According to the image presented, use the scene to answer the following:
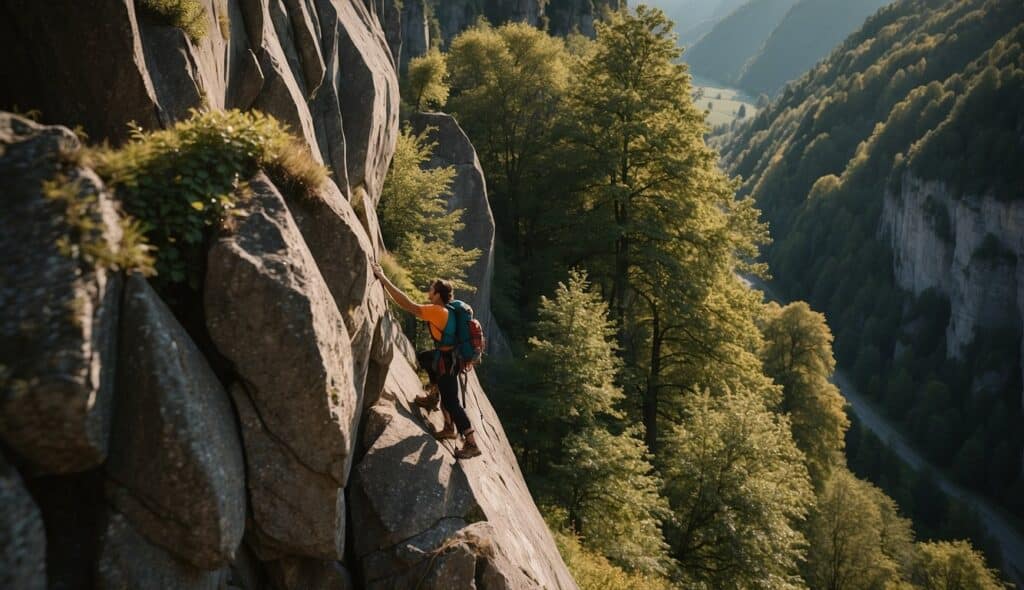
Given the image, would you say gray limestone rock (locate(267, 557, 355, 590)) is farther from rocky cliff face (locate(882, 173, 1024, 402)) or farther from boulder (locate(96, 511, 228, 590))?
rocky cliff face (locate(882, 173, 1024, 402))

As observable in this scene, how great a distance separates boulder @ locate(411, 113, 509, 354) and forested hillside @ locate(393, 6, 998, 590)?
1.83 m

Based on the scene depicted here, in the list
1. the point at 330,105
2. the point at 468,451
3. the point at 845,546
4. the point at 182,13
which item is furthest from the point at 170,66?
the point at 845,546

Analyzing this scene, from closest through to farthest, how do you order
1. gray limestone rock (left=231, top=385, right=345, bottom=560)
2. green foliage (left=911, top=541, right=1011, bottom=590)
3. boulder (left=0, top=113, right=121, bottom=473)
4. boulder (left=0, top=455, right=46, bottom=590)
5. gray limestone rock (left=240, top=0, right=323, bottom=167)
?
1. boulder (left=0, top=455, right=46, bottom=590)
2. boulder (left=0, top=113, right=121, bottom=473)
3. gray limestone rock (left=231, top=385, right=345, bottom=560)
4. gray limestone rock (left=240, top=0, right=323, bottom=167)
5. green foliage (left=911, top=541, right=1011, bottom=590)

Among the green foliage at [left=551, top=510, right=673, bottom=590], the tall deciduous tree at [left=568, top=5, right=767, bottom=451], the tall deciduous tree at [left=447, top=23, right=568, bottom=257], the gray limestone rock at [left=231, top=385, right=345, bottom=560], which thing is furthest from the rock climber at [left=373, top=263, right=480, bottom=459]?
the tall deciduous tree at [left=447, top=23, right=568, bottom=257]

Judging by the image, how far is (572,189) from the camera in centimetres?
2608

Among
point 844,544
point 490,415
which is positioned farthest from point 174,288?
point 844,544

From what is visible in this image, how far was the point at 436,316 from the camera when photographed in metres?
9.73

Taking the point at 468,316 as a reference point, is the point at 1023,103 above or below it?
above

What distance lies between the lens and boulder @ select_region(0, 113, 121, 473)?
14.5 ft

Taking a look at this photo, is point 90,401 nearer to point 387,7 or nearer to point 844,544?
point 387,7

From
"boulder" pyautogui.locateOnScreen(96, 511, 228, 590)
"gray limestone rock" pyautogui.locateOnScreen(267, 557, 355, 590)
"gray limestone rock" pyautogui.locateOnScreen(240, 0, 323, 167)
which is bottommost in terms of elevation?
"gray limestone rock" pyautogui.locateOnScreen(267, 557, 355, 590)

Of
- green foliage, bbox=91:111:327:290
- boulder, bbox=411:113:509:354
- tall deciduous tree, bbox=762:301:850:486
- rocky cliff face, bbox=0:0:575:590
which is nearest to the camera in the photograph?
rocky cliff face, bbox=0:0:575:590

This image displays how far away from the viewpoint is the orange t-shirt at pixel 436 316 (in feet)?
31.6

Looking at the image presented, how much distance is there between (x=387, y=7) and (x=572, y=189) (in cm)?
1339
